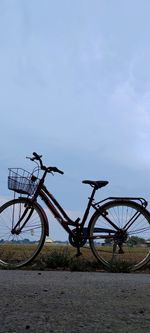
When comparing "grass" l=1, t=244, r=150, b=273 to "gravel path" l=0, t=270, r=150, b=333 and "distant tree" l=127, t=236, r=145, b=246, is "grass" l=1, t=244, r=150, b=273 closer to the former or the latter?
"distant tree" l=127, t=236, r=145, b=246

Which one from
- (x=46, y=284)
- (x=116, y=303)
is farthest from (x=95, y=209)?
(x=116, y=303)

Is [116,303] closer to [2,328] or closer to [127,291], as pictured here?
[127,291]

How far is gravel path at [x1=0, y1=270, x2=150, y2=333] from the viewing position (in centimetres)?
287

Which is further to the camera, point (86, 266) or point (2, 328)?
point (86, 266)

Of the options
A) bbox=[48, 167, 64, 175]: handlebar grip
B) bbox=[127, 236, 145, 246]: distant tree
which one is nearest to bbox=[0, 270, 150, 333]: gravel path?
bbox=[127, 236, 145, 246]: distant tree

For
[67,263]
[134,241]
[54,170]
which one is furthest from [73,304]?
[54,170]

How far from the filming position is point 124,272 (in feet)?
19.4

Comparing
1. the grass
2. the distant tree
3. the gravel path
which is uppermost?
the distant tree

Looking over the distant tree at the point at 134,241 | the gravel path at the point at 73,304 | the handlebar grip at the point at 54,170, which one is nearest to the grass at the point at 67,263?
the distant tree at the point at 134,241

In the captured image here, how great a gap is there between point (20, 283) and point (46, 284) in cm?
24

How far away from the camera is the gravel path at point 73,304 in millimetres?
2865

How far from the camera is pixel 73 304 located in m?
3.50

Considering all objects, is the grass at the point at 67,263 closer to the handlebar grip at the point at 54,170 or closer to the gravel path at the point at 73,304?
the gravel path at the point at 73,304

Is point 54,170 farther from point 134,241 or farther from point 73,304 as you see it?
point 73,304
